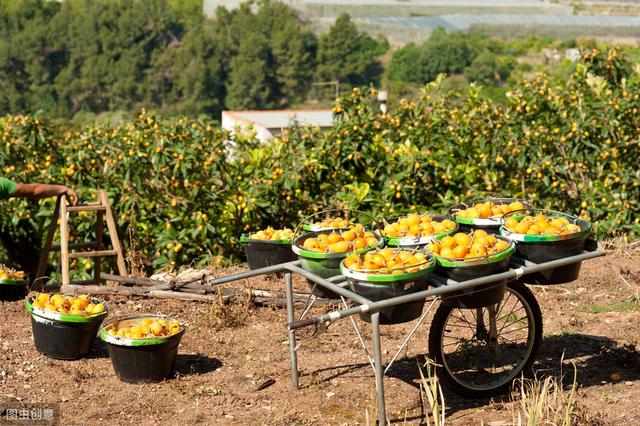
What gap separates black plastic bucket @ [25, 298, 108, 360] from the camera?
16.7ft

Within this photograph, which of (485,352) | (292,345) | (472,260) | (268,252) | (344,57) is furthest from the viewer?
(344,57)

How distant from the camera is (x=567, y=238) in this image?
4414 millimetres

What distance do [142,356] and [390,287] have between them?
1.57 metres

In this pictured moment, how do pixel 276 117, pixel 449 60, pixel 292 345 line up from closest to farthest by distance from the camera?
pixel 292 345 → pixel 276 117 → pixel 449 60

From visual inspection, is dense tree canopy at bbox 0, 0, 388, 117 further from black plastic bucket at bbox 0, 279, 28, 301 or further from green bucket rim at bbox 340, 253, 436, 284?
green bucket rim at bbox 340, 253, 436, 284

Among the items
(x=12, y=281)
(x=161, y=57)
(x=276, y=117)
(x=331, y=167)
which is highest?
(x=331, y=167)

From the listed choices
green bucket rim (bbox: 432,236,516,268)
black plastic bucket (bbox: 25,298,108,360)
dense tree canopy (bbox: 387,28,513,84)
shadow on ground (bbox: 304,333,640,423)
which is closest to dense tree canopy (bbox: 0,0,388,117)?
dense tree canopy (bbox: 387,28,513,84)

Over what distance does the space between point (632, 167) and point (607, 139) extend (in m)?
0.48

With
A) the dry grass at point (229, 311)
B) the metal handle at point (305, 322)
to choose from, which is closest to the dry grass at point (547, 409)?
the metal handle at point (305, 322)

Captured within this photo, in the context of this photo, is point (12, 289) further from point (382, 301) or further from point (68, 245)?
point (382, 301)

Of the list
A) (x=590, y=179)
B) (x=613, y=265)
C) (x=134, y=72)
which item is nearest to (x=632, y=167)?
(x=590, y=179)

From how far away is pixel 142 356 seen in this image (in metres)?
4.77

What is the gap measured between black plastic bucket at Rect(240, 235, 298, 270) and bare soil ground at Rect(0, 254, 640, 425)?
0.40m

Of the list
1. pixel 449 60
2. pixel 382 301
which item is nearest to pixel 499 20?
pixel 449 60
